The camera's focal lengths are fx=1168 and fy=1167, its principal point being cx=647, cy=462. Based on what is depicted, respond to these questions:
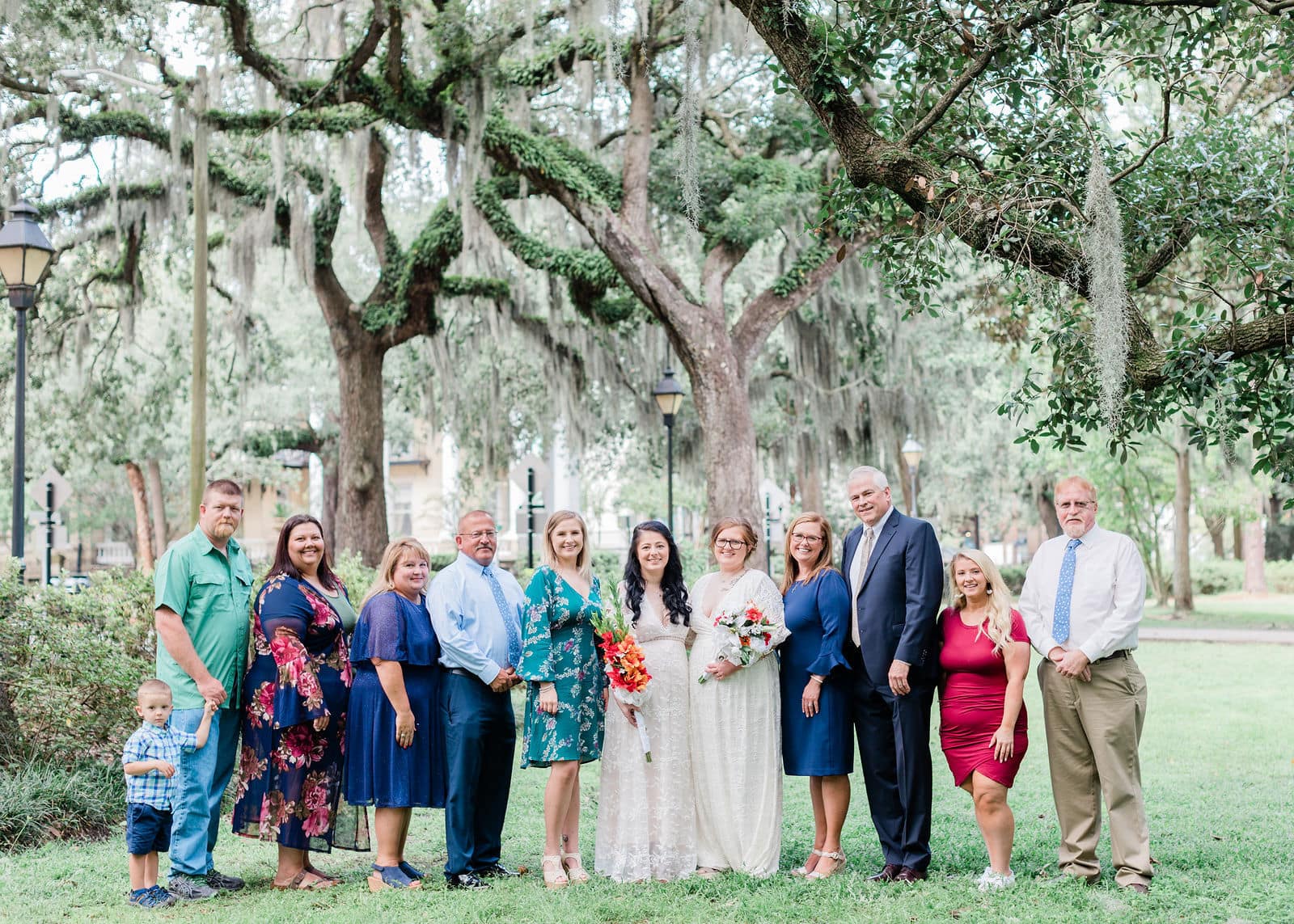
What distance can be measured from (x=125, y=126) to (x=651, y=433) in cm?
923

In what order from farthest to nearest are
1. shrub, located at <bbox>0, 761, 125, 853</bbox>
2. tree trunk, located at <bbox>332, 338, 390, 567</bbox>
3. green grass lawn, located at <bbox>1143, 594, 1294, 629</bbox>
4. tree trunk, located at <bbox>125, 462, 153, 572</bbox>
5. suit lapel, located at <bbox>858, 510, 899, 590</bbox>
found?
tree trunk, located at <bbox>125, 462, 153, 572</bbox>, green grass lawn, located at <bbox>1143, 594, 1294, 629</bbox>, tree trunk, located at <bbox>332, 338, 390, 567</bbox>, shrub, located at <bbox>0, 761, 125, 853</bbox>, suit lapel, located at <bbox>858, 510, 899, 590</bbox>

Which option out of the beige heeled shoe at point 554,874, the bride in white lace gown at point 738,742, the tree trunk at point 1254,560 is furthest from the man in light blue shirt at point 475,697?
the tree trunk at point 1254,560

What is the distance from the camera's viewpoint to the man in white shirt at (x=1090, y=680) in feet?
16.4

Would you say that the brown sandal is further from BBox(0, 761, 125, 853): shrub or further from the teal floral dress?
BBox(0, 761, 125, 853): shrub

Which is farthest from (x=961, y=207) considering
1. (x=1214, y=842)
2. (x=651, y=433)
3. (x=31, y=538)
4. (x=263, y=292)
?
(x=31, y=538)

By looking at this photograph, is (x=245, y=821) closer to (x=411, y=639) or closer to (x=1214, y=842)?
(x=411, y=639)

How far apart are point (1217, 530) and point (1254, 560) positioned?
4.61 ft

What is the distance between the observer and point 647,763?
5363mm

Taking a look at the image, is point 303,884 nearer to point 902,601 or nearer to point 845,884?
point 845,884

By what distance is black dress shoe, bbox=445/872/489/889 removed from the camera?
5160mm

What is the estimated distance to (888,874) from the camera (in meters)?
5.22

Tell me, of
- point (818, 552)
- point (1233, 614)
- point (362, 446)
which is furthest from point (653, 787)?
point (1233, 614)

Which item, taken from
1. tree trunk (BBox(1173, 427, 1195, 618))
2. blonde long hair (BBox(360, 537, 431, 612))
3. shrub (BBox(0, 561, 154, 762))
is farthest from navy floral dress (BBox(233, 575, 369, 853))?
tree trunk (BBox(1173, 427, 1195, 618))

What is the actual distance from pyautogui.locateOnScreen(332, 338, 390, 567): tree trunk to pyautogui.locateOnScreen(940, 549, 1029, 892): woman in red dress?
36.7 ft
